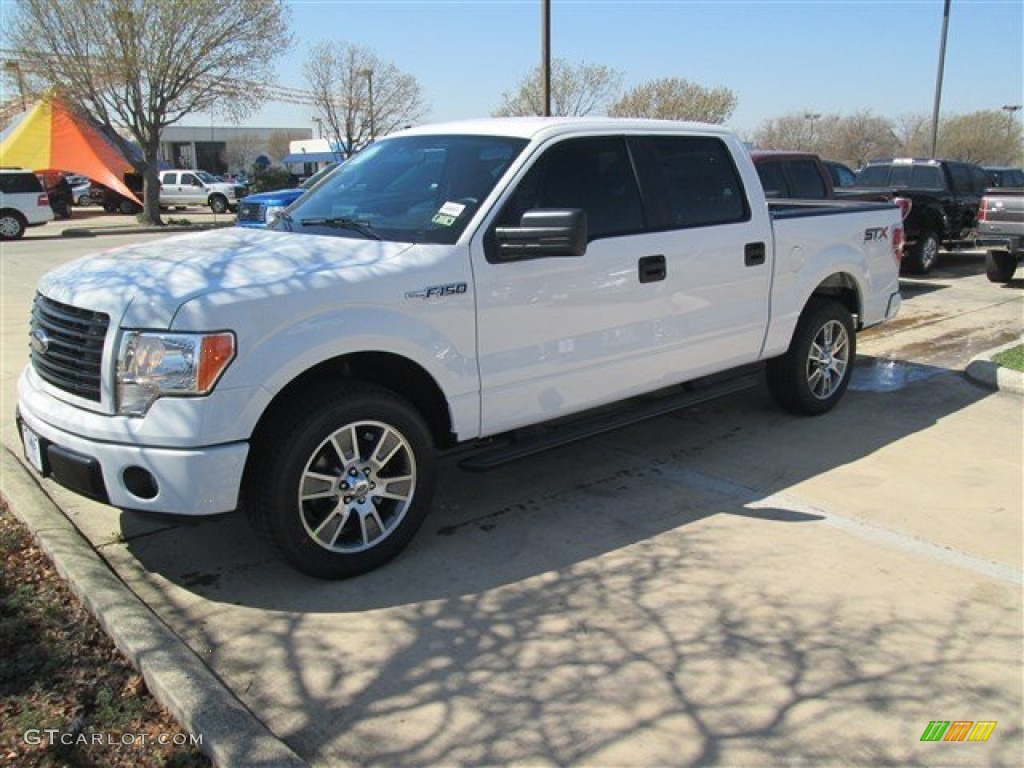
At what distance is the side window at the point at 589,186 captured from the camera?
→ 14.0 feet

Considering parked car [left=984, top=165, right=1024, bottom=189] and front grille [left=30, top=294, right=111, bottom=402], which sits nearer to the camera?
front grille [left=30, top=294, right=111, bottom=402]

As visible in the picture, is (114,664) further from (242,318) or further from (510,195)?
(510,195)

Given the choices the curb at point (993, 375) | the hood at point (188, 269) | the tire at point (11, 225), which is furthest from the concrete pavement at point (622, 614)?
the tire at point (11, 225)

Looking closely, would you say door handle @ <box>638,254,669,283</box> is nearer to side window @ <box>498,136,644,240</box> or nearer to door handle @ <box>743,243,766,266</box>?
side window @ <box>498,136,644,240</box>

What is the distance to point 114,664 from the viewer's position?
3193 millimetres

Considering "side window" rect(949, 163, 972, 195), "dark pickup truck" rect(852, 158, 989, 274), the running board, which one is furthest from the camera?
"side window" rect(949, 163, 972, 195)

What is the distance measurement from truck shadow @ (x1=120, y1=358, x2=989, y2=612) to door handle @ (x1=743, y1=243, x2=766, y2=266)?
1.22m

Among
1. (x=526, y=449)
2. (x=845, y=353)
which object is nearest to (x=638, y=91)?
(x=845, y=353)

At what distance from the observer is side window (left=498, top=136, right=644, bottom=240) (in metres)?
4.27

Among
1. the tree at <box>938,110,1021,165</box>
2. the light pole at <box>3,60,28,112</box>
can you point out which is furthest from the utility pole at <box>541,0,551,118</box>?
the tree at <box>938,110,1021,165</box>

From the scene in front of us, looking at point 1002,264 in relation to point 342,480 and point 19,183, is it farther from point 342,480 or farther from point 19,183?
point 19,183

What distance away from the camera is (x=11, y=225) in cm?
2464

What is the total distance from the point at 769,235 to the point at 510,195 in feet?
6.91

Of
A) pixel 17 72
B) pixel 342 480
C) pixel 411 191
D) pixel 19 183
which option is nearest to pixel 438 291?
pixel 411 191
